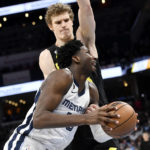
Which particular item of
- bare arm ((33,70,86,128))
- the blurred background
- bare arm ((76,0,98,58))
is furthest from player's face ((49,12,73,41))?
the blurred background

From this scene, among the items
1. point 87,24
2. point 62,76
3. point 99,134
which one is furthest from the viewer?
point 87,24

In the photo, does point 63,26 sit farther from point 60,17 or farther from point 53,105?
point 53,105

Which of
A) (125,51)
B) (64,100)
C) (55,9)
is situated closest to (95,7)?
(125,51)

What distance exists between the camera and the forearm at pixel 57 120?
2604mm

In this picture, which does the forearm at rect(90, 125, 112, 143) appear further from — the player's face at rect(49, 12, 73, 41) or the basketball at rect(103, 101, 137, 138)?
the player's face at rect(49, 12, 73, 41)

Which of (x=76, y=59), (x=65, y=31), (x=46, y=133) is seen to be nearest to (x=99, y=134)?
(x=46, y=133)

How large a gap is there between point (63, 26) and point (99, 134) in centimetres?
109

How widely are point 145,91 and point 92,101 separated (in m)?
18.0

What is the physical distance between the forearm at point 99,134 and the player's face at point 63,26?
3.00 feet

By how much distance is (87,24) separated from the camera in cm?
370

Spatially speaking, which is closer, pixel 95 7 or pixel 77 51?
pixel 77 51

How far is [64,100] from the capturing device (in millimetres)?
2889

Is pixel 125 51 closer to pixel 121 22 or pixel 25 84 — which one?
pixel 121 22

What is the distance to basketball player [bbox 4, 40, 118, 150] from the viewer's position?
262cm
